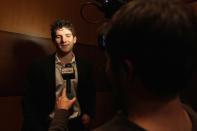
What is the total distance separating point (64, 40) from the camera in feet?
5.60

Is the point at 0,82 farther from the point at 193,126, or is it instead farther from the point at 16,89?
the point at 193,126

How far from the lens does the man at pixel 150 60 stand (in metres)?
0.39

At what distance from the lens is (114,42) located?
431 millimetres

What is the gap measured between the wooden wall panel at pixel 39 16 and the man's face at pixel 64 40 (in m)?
0.54

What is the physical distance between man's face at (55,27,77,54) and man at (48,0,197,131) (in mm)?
1293

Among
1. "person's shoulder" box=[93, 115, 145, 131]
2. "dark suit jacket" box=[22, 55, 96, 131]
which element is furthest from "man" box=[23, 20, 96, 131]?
"person's shoulder" box=[93, 115, 145, 131]

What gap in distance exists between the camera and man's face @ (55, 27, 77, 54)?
1.71 meters

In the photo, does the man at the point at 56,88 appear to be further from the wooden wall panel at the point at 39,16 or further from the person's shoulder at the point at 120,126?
the person's shoulder at the point at 120,126

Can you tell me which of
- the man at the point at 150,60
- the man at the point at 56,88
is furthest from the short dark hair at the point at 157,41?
the man at the point at 56,88

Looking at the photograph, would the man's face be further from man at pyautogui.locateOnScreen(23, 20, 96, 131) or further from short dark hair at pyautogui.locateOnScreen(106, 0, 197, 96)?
short dark hair at pyautogui.locateOnScreen(106, 0, 197, 96)

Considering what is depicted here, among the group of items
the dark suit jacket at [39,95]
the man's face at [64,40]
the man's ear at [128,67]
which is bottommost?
the dark suit jacket at [39,95]

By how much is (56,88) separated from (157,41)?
136cm

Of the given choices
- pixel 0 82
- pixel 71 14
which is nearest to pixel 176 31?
pixel 0 82

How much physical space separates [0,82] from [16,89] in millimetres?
175
